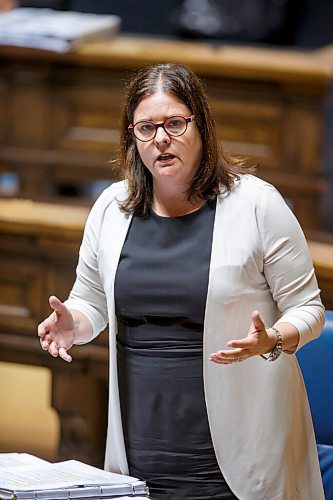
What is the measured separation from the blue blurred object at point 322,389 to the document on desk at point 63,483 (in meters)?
0.57

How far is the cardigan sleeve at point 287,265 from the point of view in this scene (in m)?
1.99

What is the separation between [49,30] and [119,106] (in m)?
0.48

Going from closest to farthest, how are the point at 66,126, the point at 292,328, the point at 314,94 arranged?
1. the point at 292,328
2. the point at 314,94
3. the point at 66,126

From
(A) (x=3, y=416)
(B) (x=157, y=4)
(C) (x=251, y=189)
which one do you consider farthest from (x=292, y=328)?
(B) (x=157, y=4)

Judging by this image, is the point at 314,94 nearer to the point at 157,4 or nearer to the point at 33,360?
the point at 33,360

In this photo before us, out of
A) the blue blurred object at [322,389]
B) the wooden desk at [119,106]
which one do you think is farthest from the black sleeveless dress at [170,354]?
the wooden desk at [119,106]

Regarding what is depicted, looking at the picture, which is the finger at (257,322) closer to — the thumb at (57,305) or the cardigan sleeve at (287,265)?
the cardigan sleeve at (287,265)

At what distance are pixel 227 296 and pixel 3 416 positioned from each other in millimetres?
2061

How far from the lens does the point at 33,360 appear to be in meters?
3.50

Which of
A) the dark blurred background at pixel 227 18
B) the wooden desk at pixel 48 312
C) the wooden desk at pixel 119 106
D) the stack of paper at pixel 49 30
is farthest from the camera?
the dark blurred background at pixel 227 18

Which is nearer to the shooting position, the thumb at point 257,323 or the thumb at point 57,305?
the thumb at point 257,323

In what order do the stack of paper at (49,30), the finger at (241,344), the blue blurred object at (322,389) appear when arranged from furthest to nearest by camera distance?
the stack of paper at (49,30) → the blue blurred object at (322,389) → the finger at (241,344)

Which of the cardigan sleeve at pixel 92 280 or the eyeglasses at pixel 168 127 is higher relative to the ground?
the eyeglasses at pixel 168 127

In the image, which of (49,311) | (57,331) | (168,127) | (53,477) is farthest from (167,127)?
(49,311)
